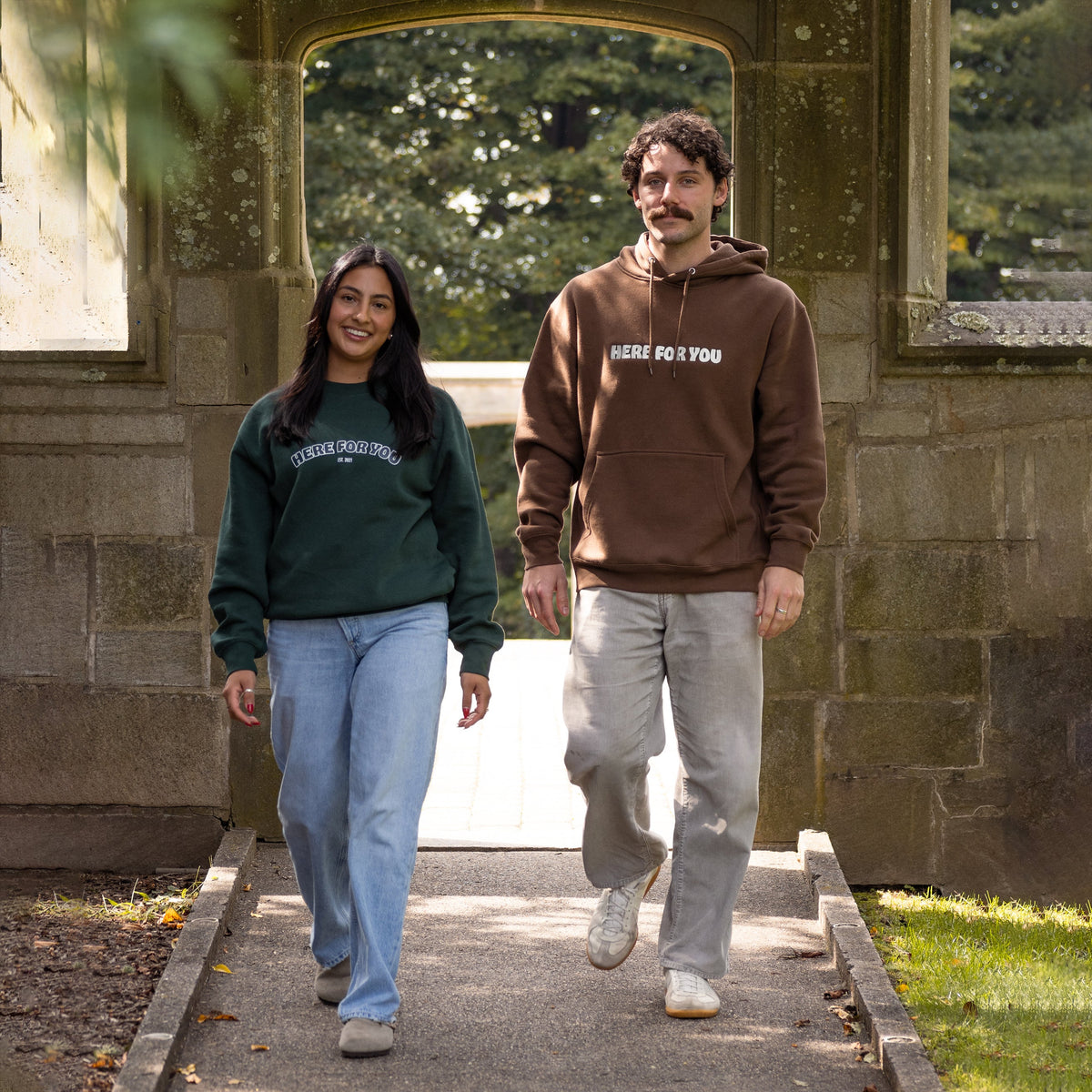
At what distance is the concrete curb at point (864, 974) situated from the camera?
325cm

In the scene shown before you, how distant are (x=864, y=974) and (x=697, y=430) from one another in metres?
1.44

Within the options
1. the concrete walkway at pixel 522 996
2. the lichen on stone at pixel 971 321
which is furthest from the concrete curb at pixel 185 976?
the lichen on stone at pixel 971 321

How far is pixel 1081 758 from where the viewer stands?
4980mm

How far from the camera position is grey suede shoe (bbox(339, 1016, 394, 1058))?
3.28m

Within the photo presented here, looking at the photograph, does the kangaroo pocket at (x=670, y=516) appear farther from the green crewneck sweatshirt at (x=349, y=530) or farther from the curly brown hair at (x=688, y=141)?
the curly brown hair at (x=688, y=141)

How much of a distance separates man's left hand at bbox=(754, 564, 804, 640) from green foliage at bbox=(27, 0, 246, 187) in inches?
80.3

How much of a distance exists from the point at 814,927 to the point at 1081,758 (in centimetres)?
123

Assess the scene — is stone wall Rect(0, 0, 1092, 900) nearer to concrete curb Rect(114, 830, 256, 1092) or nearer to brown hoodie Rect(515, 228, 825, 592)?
concrete curb Rect(114, 830, 256, 1092)

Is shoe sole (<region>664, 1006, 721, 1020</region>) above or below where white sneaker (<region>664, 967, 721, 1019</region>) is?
below

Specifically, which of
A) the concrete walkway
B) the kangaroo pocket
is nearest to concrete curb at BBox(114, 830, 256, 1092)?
the concrete walkway

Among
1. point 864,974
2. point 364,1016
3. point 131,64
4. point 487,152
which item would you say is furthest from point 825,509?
point 487,152

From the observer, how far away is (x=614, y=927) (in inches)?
145

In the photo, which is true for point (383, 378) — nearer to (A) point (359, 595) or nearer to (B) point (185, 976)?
(A) point (359, 595)

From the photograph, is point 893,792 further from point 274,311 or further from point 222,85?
point 222,85
